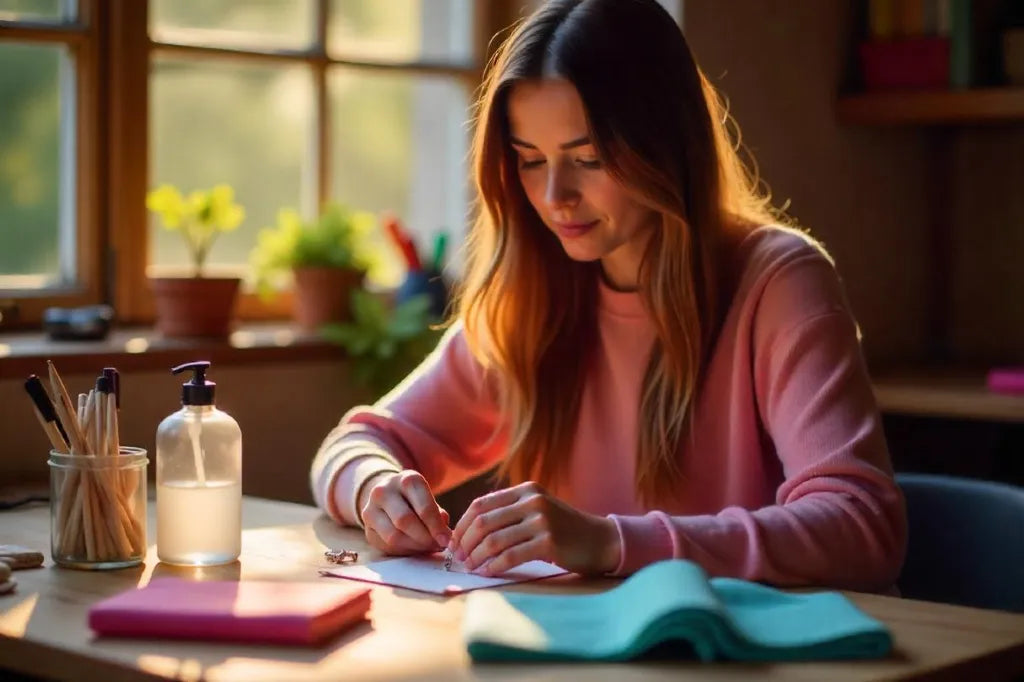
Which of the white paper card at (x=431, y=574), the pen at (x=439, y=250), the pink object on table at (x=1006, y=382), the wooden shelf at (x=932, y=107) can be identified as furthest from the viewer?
the wooden shelf at (x=932, y=107)

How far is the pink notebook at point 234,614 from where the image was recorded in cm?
126

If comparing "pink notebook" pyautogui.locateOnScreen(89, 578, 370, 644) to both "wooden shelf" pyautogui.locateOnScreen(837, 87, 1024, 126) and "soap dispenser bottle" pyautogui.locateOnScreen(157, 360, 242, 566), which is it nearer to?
"soap dispenser bottle" pyautogui.locateOnScreen(157, 360, 242, 566)

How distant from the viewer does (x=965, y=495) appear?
184 centimetres

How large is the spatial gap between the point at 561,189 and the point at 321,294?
87 centimetres

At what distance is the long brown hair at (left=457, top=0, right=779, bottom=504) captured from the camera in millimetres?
1822

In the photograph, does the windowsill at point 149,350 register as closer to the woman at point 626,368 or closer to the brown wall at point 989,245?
the woman at point 626,368

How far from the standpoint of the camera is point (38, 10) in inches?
95.6

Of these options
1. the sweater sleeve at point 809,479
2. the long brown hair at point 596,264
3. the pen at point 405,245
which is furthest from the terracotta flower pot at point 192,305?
the sweater sleeve at point 809,479

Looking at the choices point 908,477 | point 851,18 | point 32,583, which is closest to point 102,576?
point 32,583

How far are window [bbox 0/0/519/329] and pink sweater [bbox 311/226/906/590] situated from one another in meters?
0.53

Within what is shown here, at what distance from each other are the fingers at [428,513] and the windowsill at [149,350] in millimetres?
754

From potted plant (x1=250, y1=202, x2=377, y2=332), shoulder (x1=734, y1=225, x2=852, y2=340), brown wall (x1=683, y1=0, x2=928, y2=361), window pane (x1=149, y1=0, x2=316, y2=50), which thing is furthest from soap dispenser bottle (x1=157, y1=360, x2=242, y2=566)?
brown wall (x1=683, y1=0, x2=928, y2=361)

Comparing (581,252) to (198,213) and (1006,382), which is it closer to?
(198,213)

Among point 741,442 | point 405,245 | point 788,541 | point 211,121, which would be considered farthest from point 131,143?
point 788,541
